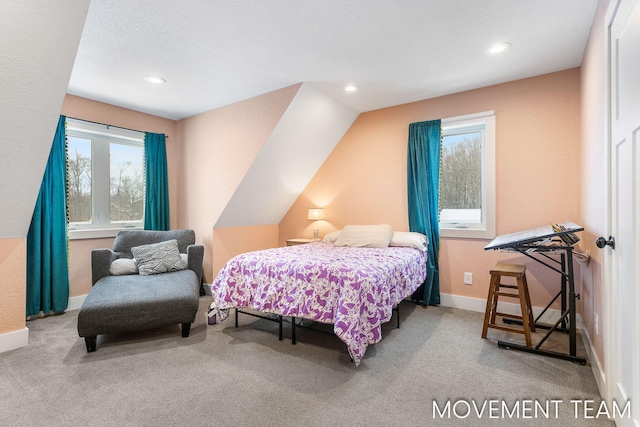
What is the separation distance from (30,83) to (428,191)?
3553mm

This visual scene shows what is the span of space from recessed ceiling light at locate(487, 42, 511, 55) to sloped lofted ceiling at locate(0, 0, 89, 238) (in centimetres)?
287

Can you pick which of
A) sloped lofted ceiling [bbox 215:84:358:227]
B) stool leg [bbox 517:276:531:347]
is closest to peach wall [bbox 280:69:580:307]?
sloped lofted ceiling [bbox 215:84:358:227]

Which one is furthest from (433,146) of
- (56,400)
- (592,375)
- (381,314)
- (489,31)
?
(56,400)

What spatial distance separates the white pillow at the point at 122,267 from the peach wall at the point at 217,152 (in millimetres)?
999

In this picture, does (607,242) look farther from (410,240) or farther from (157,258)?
(157,258)

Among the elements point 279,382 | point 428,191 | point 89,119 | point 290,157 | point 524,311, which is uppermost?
point 89,119

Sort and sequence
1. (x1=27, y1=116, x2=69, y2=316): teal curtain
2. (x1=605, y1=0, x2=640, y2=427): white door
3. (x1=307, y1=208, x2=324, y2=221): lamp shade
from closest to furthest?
(x1=605, y1=0, x2=640, y2=427): white door, (x1=27, y1=116, x2=69, y2=316): teal curtain, (x1=307, y1=208, x2=324, y2=221): lamp shade

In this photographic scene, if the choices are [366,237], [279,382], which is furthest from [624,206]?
[366,237]

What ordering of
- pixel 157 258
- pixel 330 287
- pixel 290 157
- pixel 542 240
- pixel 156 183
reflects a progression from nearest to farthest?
pixel 542 240 → pixel 330 287 → pixel 157 258 → pixel 290 157 → pixel 156 183

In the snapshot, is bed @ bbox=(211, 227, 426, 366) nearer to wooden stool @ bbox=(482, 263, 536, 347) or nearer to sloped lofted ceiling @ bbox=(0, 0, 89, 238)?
wooden stool @ bbox=(482, 263, 536, 347)

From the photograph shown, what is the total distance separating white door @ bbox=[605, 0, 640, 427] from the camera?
1.31 m

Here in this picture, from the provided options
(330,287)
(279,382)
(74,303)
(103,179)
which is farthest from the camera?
(103,179)

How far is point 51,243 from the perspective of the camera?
10.9 feet

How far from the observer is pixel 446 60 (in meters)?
2.79
